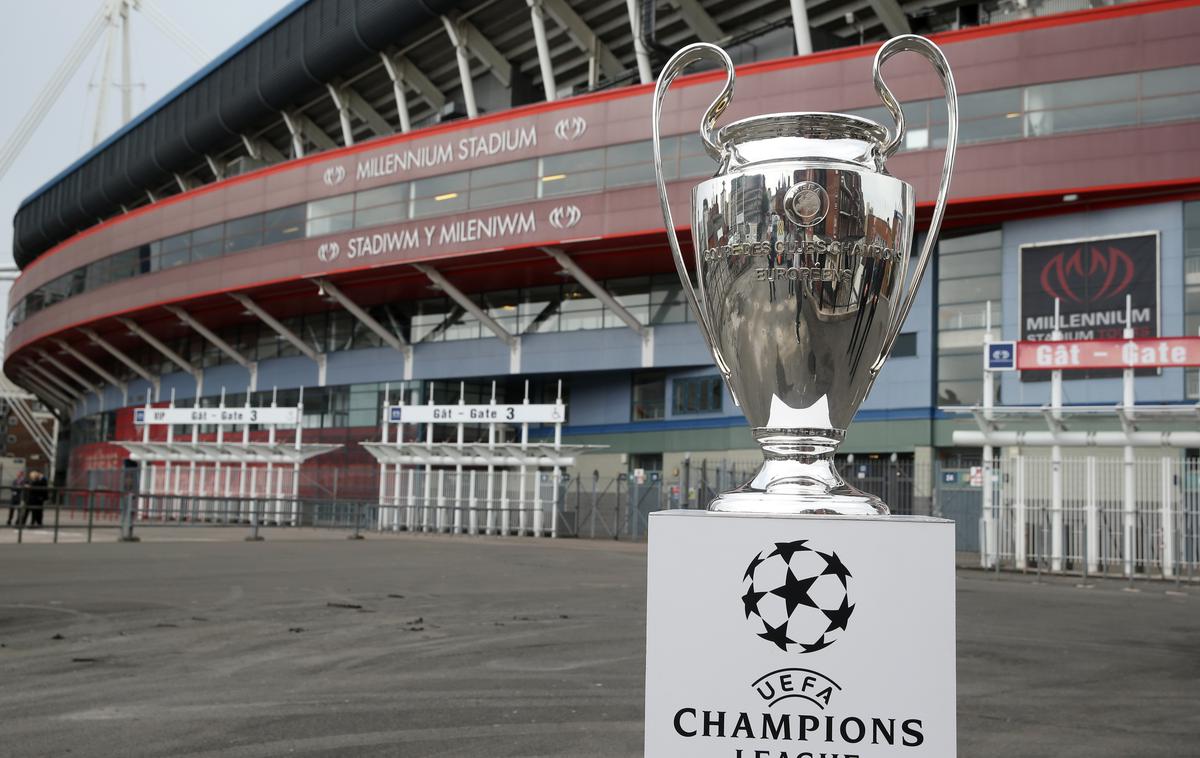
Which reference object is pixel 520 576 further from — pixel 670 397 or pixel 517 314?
pixel 517 314

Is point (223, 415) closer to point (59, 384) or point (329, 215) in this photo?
point (329, 215)

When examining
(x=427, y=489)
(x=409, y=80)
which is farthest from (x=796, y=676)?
(x=409, y=80)

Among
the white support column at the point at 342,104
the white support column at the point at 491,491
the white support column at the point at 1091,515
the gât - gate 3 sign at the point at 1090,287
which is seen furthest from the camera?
the white support column at the point at 342,104

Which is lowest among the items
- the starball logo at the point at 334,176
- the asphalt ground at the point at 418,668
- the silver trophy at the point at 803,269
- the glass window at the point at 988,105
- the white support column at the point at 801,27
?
the asphalt ground at the point at 418,668

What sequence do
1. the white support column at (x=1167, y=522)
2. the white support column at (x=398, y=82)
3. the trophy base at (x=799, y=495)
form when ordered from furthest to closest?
the white support column at (x=398, y=82)
the white support column at (x=1167, y=522)
the trophy base at (x=799, y=495)

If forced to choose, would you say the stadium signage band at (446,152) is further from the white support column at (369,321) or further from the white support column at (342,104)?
the white support column at (342,104)

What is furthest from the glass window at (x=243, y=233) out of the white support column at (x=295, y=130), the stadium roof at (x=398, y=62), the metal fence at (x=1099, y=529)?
the metal fence at (x=1099, y=529)

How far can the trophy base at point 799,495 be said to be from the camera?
2.48 metres

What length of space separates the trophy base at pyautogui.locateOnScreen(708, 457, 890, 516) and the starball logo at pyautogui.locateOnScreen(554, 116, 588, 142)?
26.6 m

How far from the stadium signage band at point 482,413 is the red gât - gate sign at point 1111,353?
12440 millimetres

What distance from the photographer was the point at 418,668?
668 centimetres

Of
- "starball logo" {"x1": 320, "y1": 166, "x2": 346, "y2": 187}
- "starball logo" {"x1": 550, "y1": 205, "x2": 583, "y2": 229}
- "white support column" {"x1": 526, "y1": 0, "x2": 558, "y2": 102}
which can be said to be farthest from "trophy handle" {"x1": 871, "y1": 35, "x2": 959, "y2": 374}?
"starball logo" {"x1": 320, "y1": 166, "x2": 346, "y2": 187}

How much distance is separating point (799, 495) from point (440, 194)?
29498mm

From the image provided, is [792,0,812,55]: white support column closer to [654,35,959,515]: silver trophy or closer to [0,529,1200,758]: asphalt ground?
[0,529,1200,758]: asphalt ground
